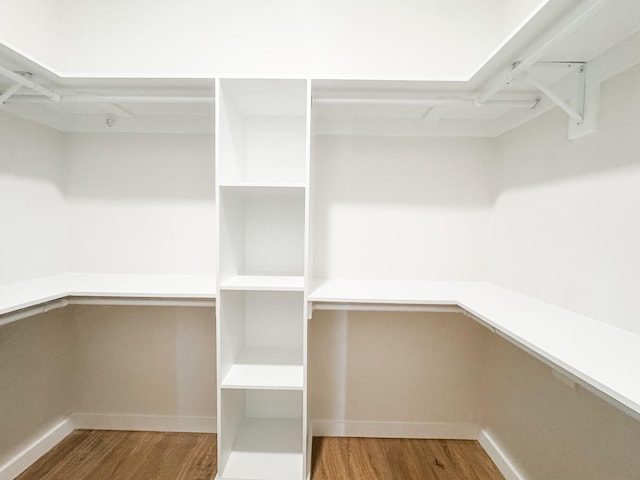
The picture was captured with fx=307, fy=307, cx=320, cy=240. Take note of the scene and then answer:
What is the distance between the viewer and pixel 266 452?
153 cm

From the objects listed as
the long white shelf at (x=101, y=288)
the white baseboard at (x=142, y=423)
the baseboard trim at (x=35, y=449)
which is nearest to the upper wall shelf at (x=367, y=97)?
the long white shelf at (x=101, y=288)

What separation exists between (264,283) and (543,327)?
1045 millimetres

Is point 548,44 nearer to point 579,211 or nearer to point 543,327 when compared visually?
point 579,211

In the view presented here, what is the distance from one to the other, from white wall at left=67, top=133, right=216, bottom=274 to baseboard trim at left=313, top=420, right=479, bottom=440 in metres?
1.16

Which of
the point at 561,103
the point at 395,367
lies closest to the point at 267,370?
the point at 395,367

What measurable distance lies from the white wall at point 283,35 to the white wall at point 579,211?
658 mm

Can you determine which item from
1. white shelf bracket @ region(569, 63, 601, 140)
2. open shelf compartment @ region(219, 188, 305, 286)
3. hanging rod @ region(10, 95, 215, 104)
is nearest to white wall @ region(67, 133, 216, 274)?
open shelf compartment @ region(219, 188, 305, 286)

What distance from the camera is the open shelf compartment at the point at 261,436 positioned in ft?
4.61

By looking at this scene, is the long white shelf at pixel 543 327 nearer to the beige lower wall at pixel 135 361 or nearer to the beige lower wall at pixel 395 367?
the beige lower wall at pixel 395 367

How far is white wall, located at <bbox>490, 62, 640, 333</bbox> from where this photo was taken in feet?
3.11

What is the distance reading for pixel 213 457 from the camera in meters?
1.64

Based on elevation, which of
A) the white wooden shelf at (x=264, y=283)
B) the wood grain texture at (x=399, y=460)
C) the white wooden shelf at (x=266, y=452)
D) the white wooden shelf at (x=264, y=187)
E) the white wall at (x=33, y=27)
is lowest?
the wood grain texture at (x=399, y=460)

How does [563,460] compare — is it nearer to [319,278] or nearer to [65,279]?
[319,278]

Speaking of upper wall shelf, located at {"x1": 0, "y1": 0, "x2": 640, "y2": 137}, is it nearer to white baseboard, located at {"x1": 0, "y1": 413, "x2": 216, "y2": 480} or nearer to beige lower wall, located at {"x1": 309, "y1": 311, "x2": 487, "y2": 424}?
beige lower wall, located at {"x1": 309, "y1": 311, "x2": 487, "y2": 424}
